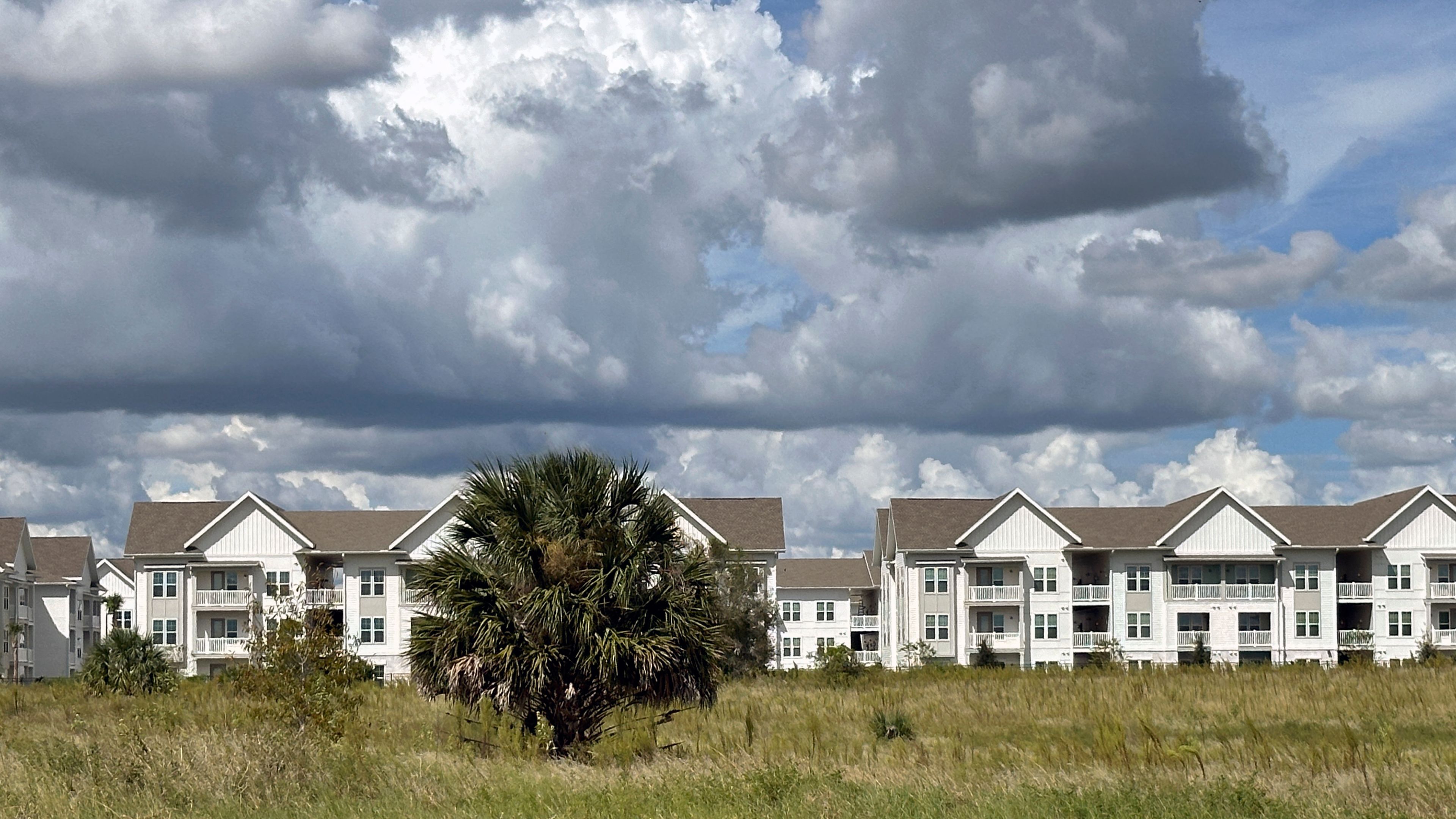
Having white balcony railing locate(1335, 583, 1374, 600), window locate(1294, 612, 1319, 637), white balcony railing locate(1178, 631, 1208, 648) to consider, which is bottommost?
white balcony railing locate(1178, 631, 1208, 648)

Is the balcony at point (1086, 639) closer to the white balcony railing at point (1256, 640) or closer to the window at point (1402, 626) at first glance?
the white balcony railing at point (1256, 640)

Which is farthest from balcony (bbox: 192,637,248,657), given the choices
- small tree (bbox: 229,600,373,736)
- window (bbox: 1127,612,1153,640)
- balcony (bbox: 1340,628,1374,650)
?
balcony (bbox: 1340,628,1374,650)

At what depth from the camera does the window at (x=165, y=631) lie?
76.8 meters

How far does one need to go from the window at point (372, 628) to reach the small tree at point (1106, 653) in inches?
1404

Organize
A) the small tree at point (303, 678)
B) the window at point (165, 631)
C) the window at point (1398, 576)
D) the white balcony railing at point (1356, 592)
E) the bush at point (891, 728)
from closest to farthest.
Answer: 1. the small tree at point (303, 678)
2. the bush at point (891, 728)
3. the window at point (165, 631)
4. the white balcony railing at point (1356, 592)
5. the window at point (1398, 576)

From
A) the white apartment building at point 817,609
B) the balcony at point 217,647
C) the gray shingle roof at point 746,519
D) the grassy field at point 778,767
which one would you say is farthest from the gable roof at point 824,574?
the grassy field at point 778,767

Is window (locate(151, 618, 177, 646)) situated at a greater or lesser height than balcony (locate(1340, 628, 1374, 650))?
greater

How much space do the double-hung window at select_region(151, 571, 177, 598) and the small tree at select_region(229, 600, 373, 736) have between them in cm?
5421

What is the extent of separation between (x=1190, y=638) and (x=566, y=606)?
61288 millimetres

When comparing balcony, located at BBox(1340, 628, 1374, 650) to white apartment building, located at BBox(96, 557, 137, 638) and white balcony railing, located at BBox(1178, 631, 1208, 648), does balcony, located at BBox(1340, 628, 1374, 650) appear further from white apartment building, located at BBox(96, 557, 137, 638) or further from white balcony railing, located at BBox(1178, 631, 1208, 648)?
white apartment building, located at BBox(96, 557, 137, 638)

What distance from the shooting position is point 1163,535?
254 feet

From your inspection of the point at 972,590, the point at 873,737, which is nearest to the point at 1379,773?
the point at 873,737

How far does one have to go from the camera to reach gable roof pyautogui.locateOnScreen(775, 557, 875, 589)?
3885 inches

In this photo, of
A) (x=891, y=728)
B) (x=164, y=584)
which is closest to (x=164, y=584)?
(x=164, y=584)
